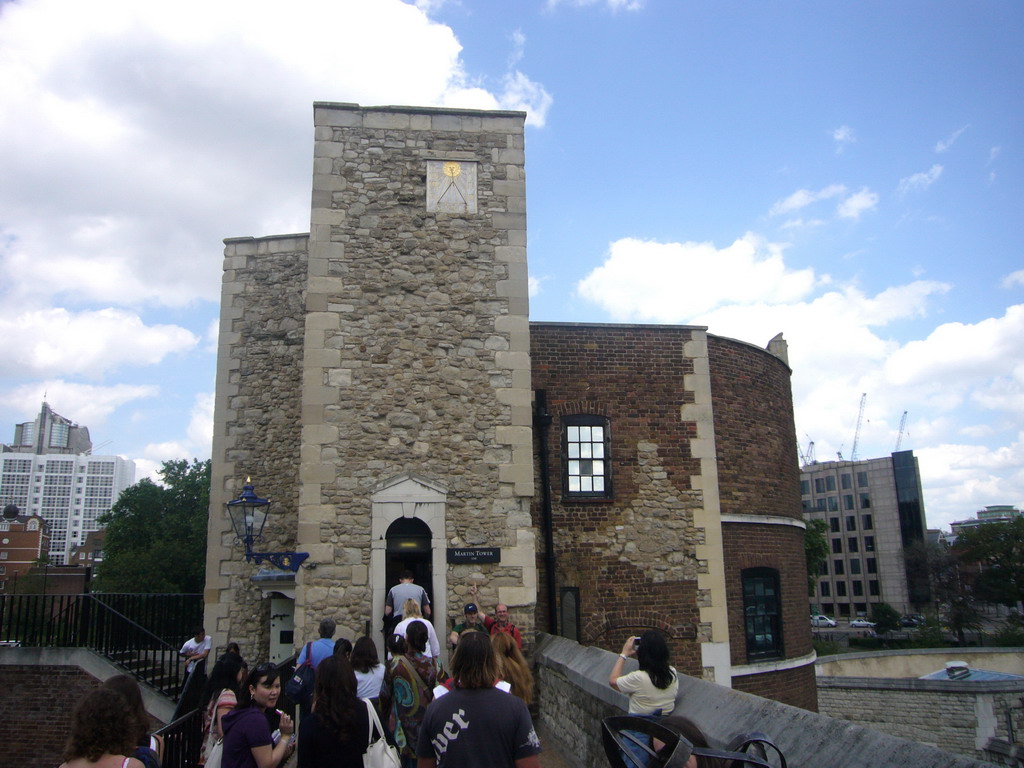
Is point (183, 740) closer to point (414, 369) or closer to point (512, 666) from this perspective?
point (512, 666)

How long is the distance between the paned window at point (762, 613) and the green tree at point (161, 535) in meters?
30.1

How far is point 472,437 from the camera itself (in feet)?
35.2

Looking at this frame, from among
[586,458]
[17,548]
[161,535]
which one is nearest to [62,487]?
[17,548]

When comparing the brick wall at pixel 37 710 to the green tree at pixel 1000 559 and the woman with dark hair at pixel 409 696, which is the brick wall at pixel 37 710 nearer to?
the woman with dark hair at pixel 409 696

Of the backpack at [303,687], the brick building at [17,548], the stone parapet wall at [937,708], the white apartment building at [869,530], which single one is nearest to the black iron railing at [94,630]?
the backpack at [303,687]

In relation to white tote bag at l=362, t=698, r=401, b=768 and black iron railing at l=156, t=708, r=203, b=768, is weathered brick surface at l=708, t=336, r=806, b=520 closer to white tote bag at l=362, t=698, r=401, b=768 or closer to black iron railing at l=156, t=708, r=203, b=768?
black iron railing at l=156, t=708, r=203, b=768

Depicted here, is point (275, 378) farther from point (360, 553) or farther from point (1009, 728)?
point (1009, 728)

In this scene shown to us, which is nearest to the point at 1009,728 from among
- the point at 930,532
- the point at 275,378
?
the point at 275,378

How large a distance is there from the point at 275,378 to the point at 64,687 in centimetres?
568

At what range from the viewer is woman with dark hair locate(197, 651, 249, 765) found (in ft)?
16.6

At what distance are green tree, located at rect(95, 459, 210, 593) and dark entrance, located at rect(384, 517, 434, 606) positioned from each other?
1175 inches

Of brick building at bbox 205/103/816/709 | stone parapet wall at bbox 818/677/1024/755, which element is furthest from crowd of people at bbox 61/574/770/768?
stone parapet wall at bbox 818/677/1024/755

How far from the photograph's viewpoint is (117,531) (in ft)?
140

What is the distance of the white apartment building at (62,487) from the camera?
17462cm
